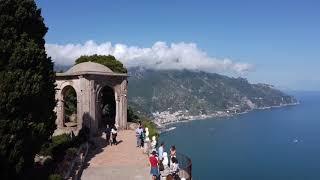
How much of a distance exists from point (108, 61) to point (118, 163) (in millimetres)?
31781

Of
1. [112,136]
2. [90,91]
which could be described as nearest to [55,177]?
[112,136]

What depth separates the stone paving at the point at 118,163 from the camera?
23.2 m

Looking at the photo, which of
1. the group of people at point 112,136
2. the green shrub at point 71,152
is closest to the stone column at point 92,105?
the group of people at point 112,136

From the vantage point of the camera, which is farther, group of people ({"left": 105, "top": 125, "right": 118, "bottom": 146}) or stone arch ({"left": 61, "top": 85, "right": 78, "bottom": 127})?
stone arch ({"left": 61, "top": 85, "right": 78, "bottom": 127})

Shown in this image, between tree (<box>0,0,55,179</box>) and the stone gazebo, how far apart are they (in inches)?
462

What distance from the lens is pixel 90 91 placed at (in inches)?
1426

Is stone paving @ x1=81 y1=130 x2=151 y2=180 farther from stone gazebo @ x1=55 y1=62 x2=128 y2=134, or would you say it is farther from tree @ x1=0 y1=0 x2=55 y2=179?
stone gazebo @ x1=55 y1=62 x2=128 y2=134

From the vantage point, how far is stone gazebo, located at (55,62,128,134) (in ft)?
119

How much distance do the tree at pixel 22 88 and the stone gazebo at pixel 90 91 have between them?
38.5 ft

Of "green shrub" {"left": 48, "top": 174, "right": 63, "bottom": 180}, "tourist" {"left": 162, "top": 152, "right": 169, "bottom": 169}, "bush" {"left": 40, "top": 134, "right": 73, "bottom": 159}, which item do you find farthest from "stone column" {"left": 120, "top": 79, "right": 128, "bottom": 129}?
"green shrub" {"left": 48, "top": 174, "right": 63, "bottom": 180}

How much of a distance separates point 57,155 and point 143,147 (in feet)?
19.8

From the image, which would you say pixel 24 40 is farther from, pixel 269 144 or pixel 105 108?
pixel 269 144

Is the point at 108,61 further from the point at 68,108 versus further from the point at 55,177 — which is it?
the point at 55,177

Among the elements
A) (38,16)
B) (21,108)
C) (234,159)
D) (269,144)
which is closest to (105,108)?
(38,16)
